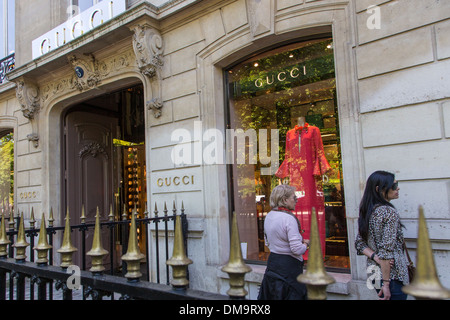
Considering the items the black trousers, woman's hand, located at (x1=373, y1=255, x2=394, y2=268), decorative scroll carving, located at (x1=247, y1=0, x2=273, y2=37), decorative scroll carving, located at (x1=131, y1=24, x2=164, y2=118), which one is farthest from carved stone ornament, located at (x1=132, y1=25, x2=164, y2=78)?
woman's hand, located at (x1=373, y1=255, x2=394, y2=268)

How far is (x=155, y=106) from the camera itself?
5.79 m

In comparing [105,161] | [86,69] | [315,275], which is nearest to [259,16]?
[86,69]

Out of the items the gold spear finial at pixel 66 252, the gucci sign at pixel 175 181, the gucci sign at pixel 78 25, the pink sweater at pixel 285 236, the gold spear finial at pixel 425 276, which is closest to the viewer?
the gold spear finial at pixel 425 276

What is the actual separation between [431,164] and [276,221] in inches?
71.5

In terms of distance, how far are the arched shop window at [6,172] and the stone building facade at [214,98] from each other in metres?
1.32

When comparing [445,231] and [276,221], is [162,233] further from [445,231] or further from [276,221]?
[445,231]

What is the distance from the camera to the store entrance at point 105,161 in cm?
811

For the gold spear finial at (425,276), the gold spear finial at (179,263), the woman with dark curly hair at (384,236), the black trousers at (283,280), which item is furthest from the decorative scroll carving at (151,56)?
the gold spear finial at (425,276)

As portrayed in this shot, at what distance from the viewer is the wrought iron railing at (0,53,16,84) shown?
9586 millimetres

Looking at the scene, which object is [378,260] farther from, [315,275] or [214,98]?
[214,98]

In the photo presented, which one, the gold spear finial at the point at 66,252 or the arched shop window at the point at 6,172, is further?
the arched shop window at the point at 6,172

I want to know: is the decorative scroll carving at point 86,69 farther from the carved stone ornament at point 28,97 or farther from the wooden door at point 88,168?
the carved stone ornament at point 28,97

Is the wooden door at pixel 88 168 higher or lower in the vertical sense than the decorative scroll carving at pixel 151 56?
lower

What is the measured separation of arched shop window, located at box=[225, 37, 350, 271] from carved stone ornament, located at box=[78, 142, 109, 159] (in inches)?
176
